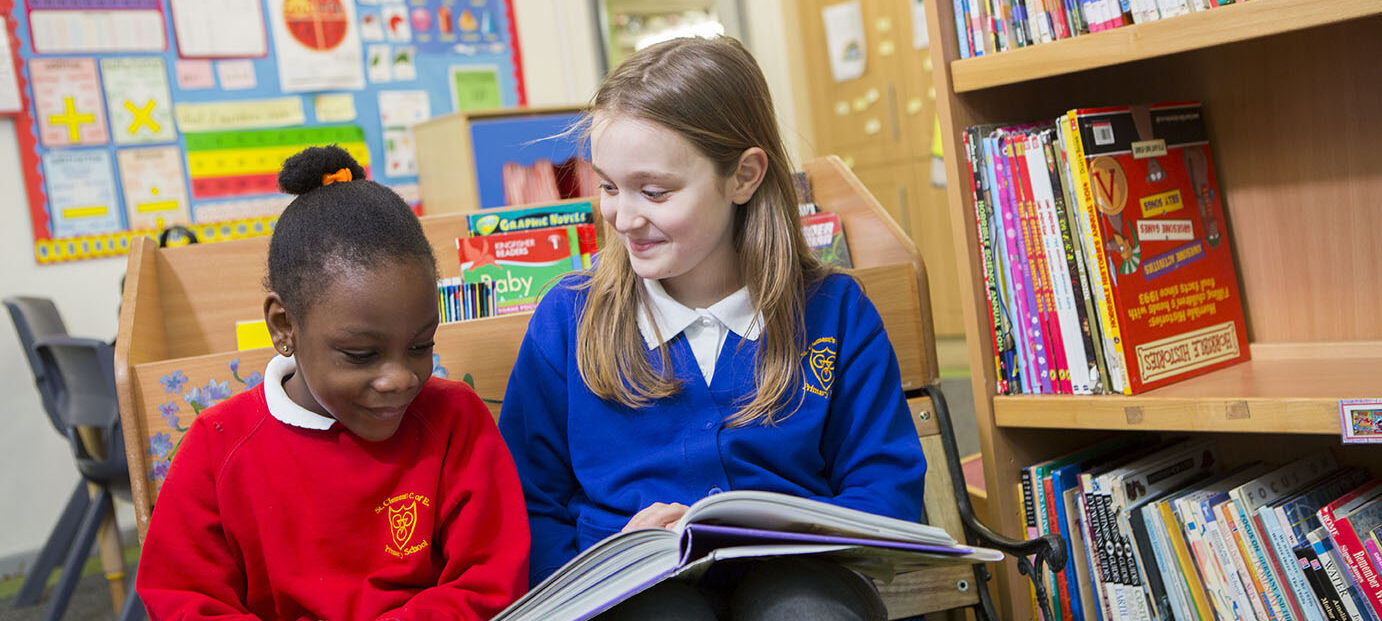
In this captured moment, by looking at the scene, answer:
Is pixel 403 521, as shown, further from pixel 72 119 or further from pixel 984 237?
pixel 72 119

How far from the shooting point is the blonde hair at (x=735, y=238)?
3.96ft

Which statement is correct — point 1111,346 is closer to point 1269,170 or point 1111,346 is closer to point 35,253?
point 1269,170

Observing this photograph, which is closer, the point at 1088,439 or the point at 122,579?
the point at 1088,439

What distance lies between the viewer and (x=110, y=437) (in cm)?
259

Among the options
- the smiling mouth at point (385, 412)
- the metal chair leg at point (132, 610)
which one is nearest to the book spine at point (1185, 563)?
the smiling mouth at point (385, 412)

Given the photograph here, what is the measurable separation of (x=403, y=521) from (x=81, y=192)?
2929 mm

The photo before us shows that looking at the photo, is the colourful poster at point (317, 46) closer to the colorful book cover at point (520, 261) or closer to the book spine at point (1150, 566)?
the colorful book cover at point (520, 261)

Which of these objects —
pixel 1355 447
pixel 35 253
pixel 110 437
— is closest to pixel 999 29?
pixel 1355 447

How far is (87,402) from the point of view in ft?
8.58

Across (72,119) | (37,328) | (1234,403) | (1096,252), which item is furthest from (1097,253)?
(72,119)

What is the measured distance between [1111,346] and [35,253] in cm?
324

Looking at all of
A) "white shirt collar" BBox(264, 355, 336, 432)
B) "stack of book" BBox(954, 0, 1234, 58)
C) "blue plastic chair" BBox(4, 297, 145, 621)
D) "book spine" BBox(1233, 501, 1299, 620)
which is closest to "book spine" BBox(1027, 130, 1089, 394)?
"stack of book" BBox(954, 0, 1234, 58)

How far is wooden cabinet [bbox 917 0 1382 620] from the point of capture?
139cm

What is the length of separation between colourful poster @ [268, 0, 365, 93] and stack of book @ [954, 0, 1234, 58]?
9.73 ft
